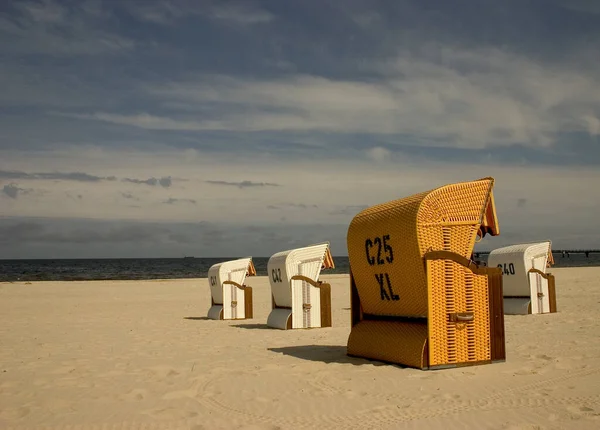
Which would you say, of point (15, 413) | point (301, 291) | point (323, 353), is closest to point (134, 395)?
point (15, 413)

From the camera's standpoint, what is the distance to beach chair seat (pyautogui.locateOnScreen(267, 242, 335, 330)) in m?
14.6

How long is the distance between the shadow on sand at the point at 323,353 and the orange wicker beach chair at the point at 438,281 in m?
0.33

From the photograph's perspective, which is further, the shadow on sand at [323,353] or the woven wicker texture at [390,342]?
the shadow on sand at [323,353]

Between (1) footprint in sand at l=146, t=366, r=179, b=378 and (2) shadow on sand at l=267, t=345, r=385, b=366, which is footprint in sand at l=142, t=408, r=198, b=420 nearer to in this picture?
(1) footprint in sand at l=146, t=366, r=179, b=378

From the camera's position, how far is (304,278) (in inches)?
576

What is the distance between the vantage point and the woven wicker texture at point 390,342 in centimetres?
841

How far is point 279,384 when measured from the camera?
7.90 m

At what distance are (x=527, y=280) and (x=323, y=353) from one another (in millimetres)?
8915

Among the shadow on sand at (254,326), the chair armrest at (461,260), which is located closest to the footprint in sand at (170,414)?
the chair armrest at (461,260)

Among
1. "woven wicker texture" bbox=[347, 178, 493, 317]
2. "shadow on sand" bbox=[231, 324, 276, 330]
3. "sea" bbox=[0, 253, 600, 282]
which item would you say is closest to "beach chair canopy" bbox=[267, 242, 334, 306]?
"shadow on sand" bbox=[231, 324, 276, 330]

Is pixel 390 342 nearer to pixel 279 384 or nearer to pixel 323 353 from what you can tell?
pixel 323 353

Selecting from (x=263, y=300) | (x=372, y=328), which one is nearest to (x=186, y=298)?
(x=263, y=300)

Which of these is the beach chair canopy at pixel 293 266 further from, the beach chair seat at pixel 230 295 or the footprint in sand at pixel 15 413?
the footprint in sand at pixel 15 413

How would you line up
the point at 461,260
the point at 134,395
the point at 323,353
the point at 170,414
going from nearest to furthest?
the point at 170,414 < the point at 134,395 < the point at 461,260 < the point at 323,353
